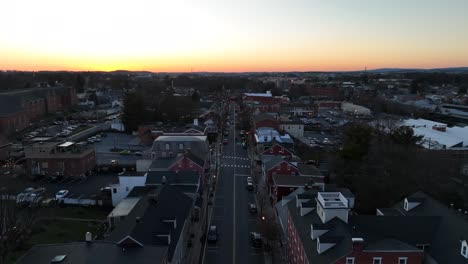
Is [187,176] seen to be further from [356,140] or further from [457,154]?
[457,154]

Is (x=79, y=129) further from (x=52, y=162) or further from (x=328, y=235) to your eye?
(x=328, y=235)

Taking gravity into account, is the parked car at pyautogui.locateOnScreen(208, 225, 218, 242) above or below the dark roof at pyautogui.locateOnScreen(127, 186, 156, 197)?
below

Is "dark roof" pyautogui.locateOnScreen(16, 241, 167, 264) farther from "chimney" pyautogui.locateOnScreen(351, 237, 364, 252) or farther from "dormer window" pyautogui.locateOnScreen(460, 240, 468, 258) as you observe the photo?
"dormer window" pyautogui.locateOnScreen(460, 240, 468, 258)

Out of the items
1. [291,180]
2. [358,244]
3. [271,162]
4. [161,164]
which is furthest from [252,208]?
[358,244]

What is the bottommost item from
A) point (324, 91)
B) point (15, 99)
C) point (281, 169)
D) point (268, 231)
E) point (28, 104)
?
point (268, 231)

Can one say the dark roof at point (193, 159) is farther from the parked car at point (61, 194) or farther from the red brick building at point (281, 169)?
the parked car at point (61, 194)

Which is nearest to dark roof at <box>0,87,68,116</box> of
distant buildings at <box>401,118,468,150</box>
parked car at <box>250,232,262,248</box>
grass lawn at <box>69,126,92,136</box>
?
grass lawn at <box>69,126,92,136</box>

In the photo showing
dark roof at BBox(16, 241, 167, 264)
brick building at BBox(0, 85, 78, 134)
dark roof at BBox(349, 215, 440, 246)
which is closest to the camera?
dark roof at BBox(16, 241, 167, 264)
